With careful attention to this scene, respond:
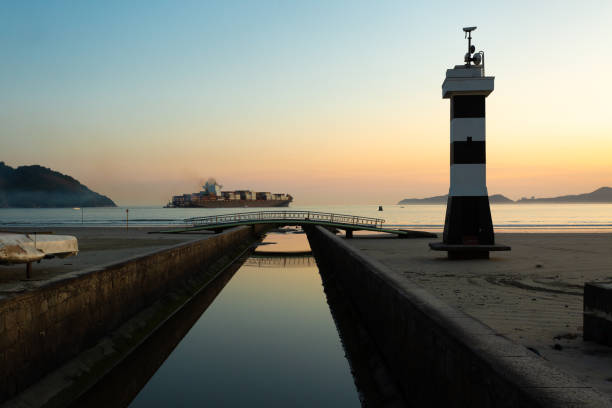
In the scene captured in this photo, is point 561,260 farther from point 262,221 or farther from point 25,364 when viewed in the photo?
point 262,221

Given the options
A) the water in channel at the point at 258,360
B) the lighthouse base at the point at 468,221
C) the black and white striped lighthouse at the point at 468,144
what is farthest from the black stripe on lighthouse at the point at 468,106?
the water in channel at the point at 258,360

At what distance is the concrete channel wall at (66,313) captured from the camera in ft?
19.1

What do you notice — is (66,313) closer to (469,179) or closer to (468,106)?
(469,179)

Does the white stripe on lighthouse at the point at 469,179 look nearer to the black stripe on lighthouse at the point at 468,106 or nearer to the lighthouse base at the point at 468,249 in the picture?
the black stripe on lighthouse at the point at 468,106

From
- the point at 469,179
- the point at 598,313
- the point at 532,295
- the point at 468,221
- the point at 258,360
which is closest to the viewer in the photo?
the point at 598,313

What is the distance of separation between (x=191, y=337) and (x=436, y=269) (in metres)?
8.17

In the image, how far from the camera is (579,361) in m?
5.86

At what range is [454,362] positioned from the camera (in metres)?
4.08

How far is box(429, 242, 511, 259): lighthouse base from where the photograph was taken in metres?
16.4

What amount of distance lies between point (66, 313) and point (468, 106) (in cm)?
1329

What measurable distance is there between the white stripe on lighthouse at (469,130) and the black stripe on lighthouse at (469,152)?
5.1 inches

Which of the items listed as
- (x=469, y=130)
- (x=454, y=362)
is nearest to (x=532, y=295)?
(x=469, y=130)

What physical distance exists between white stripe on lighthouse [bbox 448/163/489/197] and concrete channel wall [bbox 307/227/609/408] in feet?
28.4

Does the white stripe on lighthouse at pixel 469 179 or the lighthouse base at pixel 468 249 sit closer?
the white stripe on lighthouse at pixel 469 179
